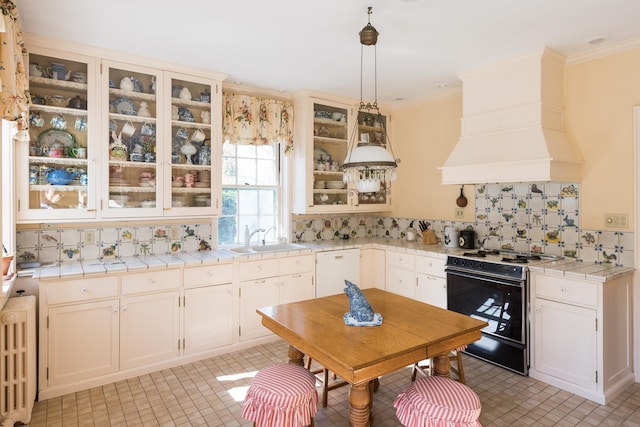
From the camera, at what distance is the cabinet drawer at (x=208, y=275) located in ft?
10.4

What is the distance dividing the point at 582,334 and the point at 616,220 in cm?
96

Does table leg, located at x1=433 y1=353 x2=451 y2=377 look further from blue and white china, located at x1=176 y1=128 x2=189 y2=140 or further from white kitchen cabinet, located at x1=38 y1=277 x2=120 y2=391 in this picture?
blue and white china, located at x1=176 y1=128 x2=189 y2=140

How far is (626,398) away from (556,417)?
2.19 ft

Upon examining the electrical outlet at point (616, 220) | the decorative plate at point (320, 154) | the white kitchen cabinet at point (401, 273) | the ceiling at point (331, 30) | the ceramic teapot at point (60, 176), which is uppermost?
the ceiling at point (331, 30)

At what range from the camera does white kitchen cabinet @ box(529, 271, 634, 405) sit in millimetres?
2598

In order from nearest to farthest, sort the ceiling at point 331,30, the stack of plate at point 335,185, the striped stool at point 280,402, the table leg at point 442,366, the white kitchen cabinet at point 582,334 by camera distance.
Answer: the striped stool at point 280,402
the table leg at point 442,366
the ceiling at point 331,30
the white kitchen cabinet at point 582,334
the stack of plate at point 335,185

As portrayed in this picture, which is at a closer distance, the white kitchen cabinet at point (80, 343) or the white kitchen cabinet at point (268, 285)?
the white kitchen cabinet at point (80, 343)

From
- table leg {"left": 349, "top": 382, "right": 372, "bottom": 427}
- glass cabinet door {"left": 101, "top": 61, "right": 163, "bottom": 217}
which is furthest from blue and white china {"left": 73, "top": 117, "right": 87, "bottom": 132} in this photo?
table leg {"left": 349, "top": 382, "right": 372, "bottom": 427}

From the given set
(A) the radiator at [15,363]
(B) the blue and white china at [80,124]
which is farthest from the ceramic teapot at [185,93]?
(A) the radiator at [15,363]

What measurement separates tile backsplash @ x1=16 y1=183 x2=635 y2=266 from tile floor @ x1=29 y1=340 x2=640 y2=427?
3.55 ft

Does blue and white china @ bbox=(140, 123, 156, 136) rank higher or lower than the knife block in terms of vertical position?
higher

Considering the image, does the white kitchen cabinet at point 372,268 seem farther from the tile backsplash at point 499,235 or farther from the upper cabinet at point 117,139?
the upper cabinet at point 117,139

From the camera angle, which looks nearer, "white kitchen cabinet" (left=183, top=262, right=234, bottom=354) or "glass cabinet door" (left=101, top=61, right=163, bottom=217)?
"glass cabinet door" (left=101, top=61, right=163, bottom=217)

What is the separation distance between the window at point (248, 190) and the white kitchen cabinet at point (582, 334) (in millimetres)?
2691
